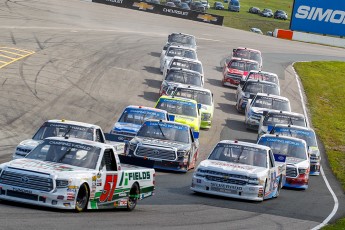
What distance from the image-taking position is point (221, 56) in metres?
65.9

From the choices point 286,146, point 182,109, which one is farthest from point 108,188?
point 182,109

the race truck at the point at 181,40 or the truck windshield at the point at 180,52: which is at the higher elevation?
the truck windshield at the point at 180,52

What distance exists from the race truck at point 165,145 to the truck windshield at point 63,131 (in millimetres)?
3331

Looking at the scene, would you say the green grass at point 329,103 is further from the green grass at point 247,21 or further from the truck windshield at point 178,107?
the green grass at point 247,21

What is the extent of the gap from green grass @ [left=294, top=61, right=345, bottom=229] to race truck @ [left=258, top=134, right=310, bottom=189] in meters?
2.23

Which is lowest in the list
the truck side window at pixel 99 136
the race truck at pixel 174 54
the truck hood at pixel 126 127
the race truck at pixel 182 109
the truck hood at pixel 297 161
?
the race truck at pixel 174 54

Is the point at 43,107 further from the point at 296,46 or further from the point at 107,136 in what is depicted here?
the point at 296,46

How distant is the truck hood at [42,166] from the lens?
16.9 meters

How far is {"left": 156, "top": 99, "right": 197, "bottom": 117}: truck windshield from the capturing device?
3581 centimetres

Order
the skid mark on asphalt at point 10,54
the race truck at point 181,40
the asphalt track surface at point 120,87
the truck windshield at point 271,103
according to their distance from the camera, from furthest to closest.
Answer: the race truck at point 181,40 < the skid mark on asphalt at point 10,54 < the truck windshield at point 271,103 < the asphalt track surface at point 120,87

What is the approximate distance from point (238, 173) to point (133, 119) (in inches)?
362

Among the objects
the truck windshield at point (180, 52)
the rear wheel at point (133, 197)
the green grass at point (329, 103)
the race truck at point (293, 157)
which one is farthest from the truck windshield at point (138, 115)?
the truck windshield at point (180, 52)

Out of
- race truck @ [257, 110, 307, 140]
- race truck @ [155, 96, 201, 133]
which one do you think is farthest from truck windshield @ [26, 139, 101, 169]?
race truck @ [257, 110, 307, 140]

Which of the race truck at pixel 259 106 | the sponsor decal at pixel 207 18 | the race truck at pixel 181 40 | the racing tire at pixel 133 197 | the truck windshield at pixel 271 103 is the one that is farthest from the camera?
the sponsor decal at pixel 207 18
